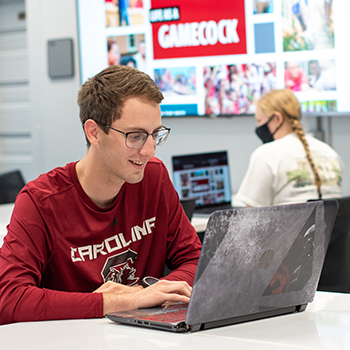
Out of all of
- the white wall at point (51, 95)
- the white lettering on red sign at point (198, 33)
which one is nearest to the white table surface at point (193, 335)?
the white lettering on red sign at point (198, 33)

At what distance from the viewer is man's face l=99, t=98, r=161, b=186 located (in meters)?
1.57

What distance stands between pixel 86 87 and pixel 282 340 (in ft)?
3.05

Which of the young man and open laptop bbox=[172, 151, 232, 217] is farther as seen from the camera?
open laptop bbox=[172, 151, 232, 217]

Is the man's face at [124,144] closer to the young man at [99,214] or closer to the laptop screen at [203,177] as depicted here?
the young man at [99,214]

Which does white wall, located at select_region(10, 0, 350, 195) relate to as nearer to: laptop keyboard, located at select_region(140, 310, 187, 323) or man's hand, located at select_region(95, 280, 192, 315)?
man's hand, located at select_region(95, 280, 192, 315)

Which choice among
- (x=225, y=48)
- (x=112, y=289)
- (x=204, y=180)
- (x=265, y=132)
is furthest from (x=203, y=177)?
(x=112, y=289)

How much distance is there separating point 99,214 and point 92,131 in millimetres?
241

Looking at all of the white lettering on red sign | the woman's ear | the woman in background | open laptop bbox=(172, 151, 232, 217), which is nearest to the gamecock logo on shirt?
the woman in background

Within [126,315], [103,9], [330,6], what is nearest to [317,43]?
[330,6]

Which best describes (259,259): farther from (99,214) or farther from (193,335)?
(99,214)

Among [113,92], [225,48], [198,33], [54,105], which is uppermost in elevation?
[198,33]

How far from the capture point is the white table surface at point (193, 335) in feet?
3.68

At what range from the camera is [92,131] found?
165cm

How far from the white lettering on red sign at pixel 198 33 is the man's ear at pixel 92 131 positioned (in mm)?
3266
